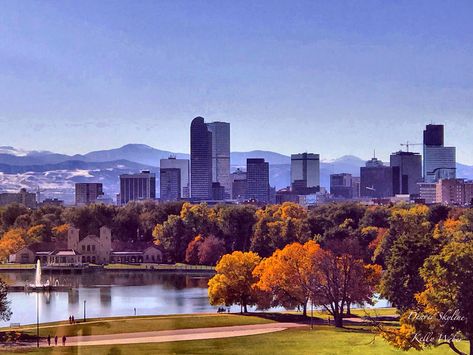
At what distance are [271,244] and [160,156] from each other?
163 inches

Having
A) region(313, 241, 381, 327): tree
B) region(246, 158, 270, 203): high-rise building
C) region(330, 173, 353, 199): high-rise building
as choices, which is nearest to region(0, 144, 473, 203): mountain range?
region(313, 241, 381, 327): tree

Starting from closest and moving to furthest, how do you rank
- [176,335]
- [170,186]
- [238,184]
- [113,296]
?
[176,335]
[113,296]
[170,186]
[238,184]

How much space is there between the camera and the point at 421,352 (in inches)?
372

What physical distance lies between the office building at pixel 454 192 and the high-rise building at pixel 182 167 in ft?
34.9

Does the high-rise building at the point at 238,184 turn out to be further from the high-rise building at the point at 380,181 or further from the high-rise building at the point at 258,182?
the high-rise building at the point at 380,181

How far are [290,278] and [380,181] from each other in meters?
25.4

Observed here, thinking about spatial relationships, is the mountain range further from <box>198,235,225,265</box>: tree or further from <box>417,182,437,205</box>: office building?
<box>417,182,437,205</box>: office building

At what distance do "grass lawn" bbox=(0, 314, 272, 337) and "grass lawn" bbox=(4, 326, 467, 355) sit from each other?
4.83ft

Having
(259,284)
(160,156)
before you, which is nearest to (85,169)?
(160,156)

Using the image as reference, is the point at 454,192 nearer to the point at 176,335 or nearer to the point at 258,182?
the point at 258,182

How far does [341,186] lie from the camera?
44.5 metres

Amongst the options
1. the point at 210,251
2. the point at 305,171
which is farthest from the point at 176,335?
the point at 305,171

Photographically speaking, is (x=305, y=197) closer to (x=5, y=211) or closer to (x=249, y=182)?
(x=249, y=182)

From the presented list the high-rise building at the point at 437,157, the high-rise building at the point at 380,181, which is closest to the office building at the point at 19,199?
the high-rise building at the point at 437,157
